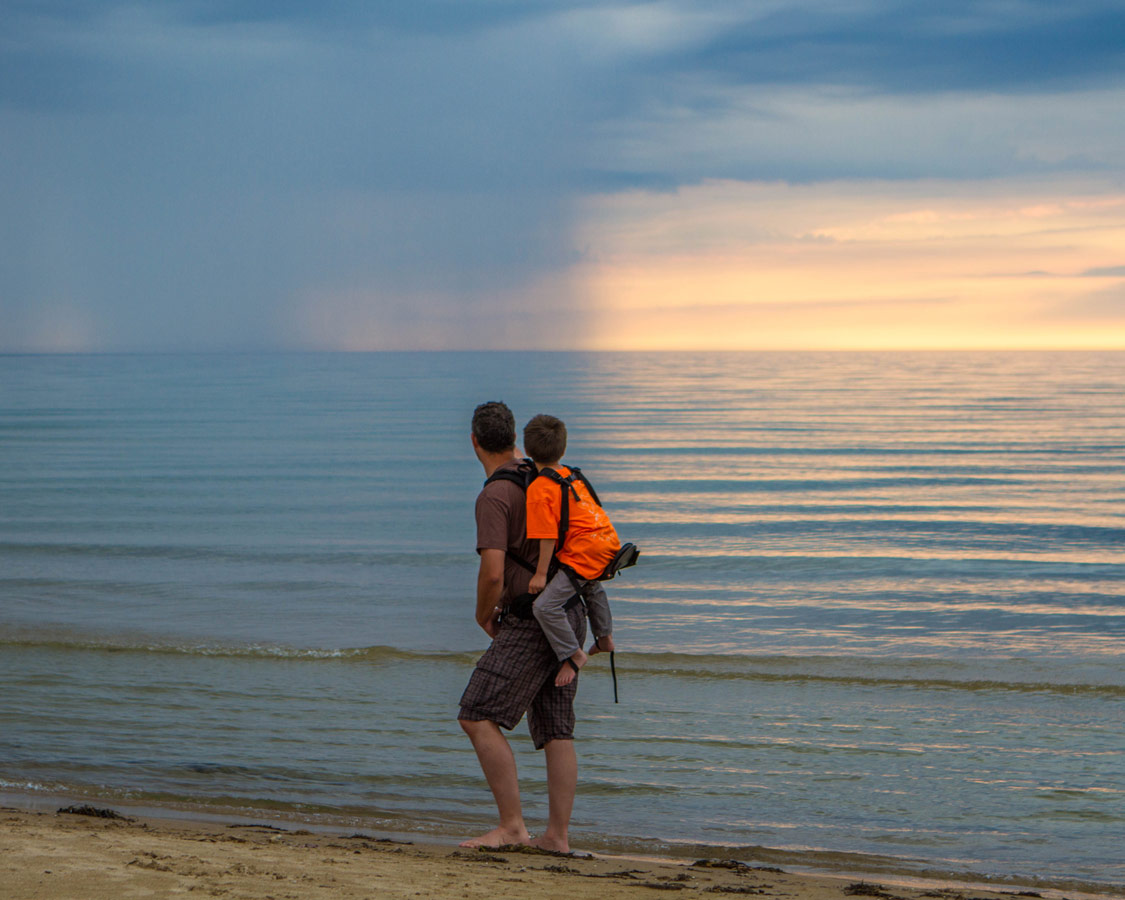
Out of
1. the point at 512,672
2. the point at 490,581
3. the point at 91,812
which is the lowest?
the point at 91,812

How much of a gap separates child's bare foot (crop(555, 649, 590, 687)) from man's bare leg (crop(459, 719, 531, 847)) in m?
0.37

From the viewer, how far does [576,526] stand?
15.1ft

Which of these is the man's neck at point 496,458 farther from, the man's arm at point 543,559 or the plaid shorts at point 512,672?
the plaid shorts at point 512,672

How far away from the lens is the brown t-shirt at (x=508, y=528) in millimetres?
4543

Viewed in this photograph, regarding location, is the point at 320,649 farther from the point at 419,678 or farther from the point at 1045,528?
the point at 1045,528

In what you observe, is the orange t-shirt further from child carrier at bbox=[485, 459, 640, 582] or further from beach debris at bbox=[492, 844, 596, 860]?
beach debris at bbox=[492, 844, 596, 860]

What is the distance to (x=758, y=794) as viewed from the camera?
6352 millimetres

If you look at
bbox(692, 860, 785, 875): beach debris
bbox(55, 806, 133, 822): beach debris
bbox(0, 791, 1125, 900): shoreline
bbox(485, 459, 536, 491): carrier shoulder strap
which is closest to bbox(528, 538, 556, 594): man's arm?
bbox(485, 459, 536, 491): carrier shoulder strap

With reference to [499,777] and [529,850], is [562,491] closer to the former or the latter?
[499,777]

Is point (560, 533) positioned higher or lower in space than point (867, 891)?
higher

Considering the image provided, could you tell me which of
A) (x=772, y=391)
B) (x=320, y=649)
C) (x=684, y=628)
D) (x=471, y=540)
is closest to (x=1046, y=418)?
(x=772, y=391)

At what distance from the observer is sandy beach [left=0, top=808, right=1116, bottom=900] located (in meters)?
3.83

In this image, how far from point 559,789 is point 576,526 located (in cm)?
125

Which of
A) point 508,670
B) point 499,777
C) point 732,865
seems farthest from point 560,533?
point 732,865
